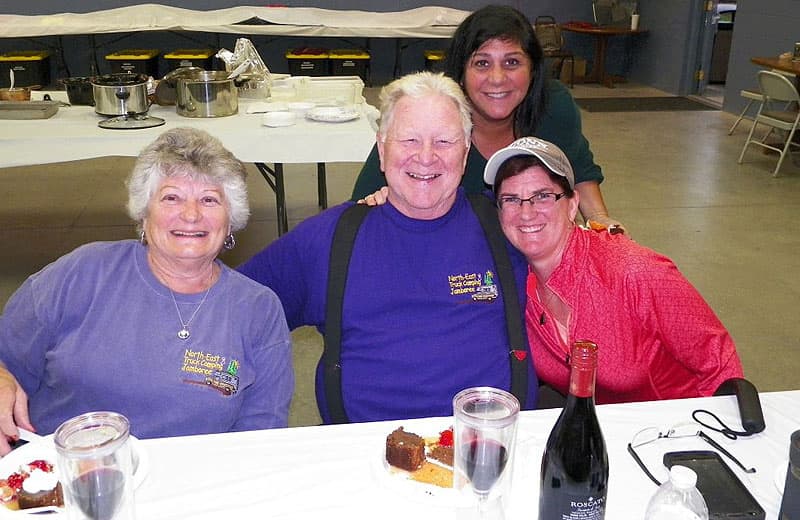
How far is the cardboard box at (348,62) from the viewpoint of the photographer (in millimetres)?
9414

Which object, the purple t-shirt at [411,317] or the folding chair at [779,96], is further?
the folding chair at [779,96]

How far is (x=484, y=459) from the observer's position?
105cm

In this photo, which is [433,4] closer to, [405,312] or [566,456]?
[405,312]

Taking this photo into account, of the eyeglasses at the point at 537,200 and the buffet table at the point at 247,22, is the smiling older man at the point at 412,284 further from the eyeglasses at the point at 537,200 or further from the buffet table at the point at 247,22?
the buffet table at the point at 247,22

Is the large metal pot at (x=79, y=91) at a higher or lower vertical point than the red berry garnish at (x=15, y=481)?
higher

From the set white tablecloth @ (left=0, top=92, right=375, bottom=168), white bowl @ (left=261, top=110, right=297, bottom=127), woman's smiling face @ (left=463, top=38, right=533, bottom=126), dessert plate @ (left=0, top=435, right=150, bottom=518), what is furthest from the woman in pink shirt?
white bowl @ (left=261, top=110, right=297, bottom=127)

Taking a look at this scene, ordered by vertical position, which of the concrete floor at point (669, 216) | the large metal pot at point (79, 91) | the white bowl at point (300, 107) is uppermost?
the large metal pot at point (79, 91)

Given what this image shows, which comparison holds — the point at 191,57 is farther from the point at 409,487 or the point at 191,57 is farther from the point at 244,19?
the point at 409,487

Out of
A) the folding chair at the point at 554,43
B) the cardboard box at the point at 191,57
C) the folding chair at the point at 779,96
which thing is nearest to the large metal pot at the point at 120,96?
the folding chair at the point at 779,96

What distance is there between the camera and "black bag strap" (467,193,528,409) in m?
1.77

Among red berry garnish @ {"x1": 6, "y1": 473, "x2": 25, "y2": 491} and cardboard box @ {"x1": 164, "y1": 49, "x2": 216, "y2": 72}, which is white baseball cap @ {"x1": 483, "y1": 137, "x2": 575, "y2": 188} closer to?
red berry garnish @ {"x1": 6, "y1": 473, "x2": 25, "y2": 491}

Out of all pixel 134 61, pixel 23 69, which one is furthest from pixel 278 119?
pixel 23 69

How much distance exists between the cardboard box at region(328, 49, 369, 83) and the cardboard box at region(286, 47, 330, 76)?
0.29 feet

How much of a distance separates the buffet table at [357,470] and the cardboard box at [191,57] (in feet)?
28.2
